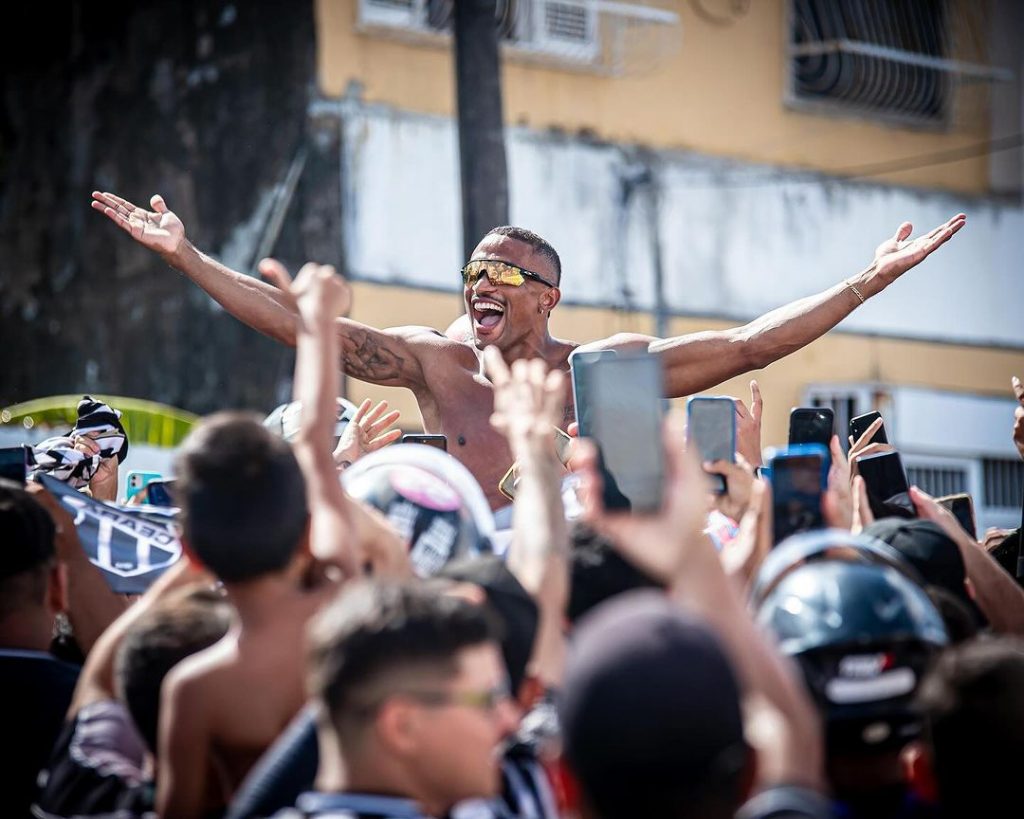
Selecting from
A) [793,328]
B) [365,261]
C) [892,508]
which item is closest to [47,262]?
[365,261]

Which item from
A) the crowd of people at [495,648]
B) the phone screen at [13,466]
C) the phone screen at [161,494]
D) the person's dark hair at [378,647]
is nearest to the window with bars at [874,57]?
the phone screen at [161,494]

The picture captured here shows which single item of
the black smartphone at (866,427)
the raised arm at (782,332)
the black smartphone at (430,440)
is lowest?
the black smartphone at (866,427)

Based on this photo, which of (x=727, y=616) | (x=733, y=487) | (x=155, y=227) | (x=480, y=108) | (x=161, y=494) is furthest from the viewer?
(x=480, y=108)

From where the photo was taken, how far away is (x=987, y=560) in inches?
180

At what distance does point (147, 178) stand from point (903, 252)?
11.0m

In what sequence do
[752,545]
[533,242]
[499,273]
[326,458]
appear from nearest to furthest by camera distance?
[326,458]
[752,545]
[499,273]
[533,242]

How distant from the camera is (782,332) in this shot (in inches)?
258

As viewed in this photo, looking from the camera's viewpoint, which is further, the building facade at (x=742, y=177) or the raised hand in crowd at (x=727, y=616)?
the building facade at (x=742, y=177)

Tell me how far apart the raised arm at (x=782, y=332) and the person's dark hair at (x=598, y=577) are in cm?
264

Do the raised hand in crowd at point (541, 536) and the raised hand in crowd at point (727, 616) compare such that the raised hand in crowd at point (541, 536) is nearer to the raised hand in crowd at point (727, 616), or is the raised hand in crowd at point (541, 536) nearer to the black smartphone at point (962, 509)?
the raised hand in crowd at point (727, 616)

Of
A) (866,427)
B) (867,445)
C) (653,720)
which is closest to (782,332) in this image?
(866,427)

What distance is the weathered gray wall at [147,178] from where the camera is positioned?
47.9ft

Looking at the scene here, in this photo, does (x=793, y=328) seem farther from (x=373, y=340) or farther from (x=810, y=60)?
(x=810, y=60)

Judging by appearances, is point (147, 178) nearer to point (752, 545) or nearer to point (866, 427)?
point (866, 427)
